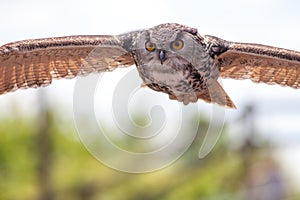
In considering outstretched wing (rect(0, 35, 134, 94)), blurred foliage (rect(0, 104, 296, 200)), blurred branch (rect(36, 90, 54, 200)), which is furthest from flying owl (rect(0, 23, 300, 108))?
blurred branch (rect(36, 90, 54, 200))

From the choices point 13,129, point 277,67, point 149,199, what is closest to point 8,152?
point 13,129

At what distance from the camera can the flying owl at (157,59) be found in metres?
9.75

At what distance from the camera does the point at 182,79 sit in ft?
32.7

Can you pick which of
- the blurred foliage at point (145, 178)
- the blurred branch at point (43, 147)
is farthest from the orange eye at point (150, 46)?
the blurred branch at point (43, 147)

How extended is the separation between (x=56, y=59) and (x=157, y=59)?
52.3 inches

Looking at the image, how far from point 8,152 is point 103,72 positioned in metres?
28.5

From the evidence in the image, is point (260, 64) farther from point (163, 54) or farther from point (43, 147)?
point (43, 147)

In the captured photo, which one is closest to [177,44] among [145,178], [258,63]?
[258,63]

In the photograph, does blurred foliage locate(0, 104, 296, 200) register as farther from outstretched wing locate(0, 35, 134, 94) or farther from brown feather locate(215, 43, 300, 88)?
outstretched wing locate(0, 35, 134, 94)

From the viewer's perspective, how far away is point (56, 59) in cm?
1048

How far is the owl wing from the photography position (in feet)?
33.8

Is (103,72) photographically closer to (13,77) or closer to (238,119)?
(13,77)

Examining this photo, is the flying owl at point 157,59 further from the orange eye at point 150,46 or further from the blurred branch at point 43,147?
the blurred branch at point 43,147

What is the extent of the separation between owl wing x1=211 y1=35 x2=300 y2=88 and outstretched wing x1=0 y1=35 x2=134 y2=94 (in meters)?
1.00
